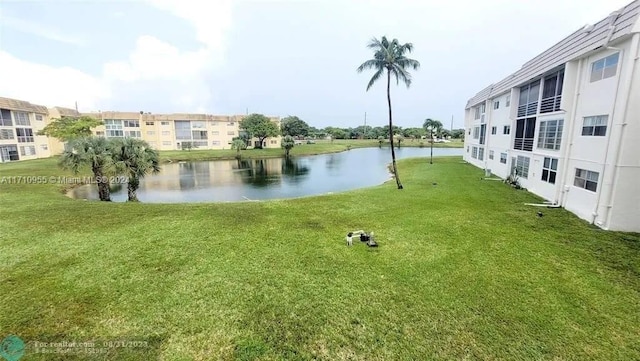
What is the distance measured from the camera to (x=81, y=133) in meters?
39.6

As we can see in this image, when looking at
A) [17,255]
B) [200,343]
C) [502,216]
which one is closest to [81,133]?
[17,255]

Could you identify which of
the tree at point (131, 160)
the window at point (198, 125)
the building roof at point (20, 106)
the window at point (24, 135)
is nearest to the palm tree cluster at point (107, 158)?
the tree at point (131, 160)

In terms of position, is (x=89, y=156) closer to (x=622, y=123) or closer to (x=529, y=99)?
(x=622, y=123)

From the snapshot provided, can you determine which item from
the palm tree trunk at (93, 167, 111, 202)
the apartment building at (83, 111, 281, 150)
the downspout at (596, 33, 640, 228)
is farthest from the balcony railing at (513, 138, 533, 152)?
the apartment building at (83, 111, 281, 150)

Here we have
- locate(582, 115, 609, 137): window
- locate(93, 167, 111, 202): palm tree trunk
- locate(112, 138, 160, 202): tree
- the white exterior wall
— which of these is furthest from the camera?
locate(93, 167, 111, 202): palm tree trunk

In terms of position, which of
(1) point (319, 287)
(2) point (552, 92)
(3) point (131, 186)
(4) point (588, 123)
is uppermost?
(2) point (552, 92)

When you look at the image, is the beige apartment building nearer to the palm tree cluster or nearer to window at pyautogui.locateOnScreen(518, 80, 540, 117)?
the palm tree cluster

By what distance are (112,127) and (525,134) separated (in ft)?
216

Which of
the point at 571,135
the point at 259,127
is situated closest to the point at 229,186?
the point at 571,135

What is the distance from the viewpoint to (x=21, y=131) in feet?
121

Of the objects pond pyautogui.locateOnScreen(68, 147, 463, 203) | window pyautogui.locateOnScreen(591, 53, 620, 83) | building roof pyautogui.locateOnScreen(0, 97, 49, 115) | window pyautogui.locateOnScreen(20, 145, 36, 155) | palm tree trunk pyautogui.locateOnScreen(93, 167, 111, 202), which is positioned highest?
building roof pyautogui.locateOnScreen(0, 97, 49, 115)

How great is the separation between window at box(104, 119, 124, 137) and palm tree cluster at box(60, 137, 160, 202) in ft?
155

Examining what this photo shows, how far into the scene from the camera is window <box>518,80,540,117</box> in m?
17.9

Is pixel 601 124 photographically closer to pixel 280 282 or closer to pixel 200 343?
pixel 280 282
